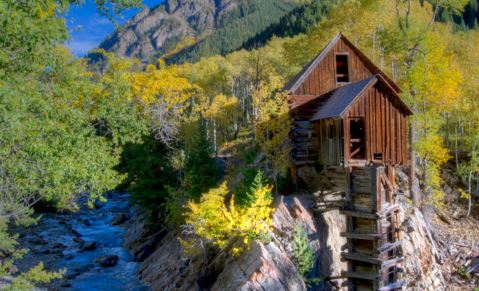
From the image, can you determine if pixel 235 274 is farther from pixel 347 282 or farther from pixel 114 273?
pixel 114 273

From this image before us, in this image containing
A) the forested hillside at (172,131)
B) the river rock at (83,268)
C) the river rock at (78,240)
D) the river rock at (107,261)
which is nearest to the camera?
the forested hillside at (172,131)

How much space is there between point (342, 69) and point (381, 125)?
4984 mm

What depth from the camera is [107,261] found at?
1845 centimetres

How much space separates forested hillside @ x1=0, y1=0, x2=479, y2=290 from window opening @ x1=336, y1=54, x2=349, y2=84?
3.47 m

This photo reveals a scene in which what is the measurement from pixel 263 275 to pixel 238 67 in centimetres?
4358

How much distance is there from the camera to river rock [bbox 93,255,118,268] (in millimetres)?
18281

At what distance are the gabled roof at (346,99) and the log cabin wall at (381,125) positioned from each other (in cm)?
24

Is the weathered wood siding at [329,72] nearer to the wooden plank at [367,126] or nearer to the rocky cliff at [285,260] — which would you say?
the wooden plank at [367,126]

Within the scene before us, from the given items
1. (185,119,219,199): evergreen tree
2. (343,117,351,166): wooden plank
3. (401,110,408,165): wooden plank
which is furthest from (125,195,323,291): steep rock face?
(401,110,408,165): wooden plank

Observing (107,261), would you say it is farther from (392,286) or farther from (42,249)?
(392,286)

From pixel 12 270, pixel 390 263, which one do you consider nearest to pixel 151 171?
pixel 12 270

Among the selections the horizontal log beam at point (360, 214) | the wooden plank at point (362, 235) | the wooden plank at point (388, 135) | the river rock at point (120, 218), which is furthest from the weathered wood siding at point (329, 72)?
the river rock at point (120, 218)

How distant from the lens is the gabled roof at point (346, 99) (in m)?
12.9

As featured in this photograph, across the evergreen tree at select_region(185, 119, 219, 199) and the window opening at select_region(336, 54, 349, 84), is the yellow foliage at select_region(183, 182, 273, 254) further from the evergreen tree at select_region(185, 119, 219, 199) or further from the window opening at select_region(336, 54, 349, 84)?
the window opening at select_region(336, 54, 349, 84)
